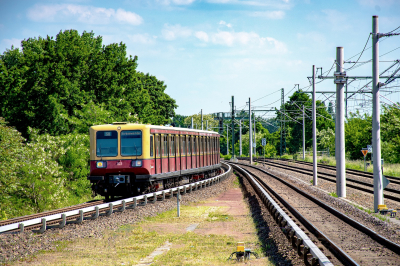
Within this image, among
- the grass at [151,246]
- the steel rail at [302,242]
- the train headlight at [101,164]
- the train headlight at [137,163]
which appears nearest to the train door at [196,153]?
the train headlight at [137,163]

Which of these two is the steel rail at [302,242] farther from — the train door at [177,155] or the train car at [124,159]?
the train door at [177,155]

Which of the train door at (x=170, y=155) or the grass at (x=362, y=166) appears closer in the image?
the train door at (x=170, y=155)

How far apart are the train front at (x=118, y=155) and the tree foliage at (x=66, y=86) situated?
73.1ft

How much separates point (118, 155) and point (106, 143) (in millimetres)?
716

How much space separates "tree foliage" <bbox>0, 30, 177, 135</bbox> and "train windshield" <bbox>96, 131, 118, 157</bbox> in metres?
22.2

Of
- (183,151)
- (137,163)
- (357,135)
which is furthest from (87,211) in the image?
(357,135)

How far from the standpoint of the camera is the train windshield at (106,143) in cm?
1944

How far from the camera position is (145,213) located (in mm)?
17109

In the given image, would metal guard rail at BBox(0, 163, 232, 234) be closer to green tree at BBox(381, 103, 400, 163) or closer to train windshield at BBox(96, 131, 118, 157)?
train windshield at BBox(96, 131, 118, 157)

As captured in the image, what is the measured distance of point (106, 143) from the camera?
64.0ft

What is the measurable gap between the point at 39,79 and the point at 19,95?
2220 millimetres

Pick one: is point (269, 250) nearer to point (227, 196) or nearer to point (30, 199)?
point (227, 196)

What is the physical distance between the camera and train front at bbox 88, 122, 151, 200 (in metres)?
19.3

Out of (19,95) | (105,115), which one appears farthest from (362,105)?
(19,95)
